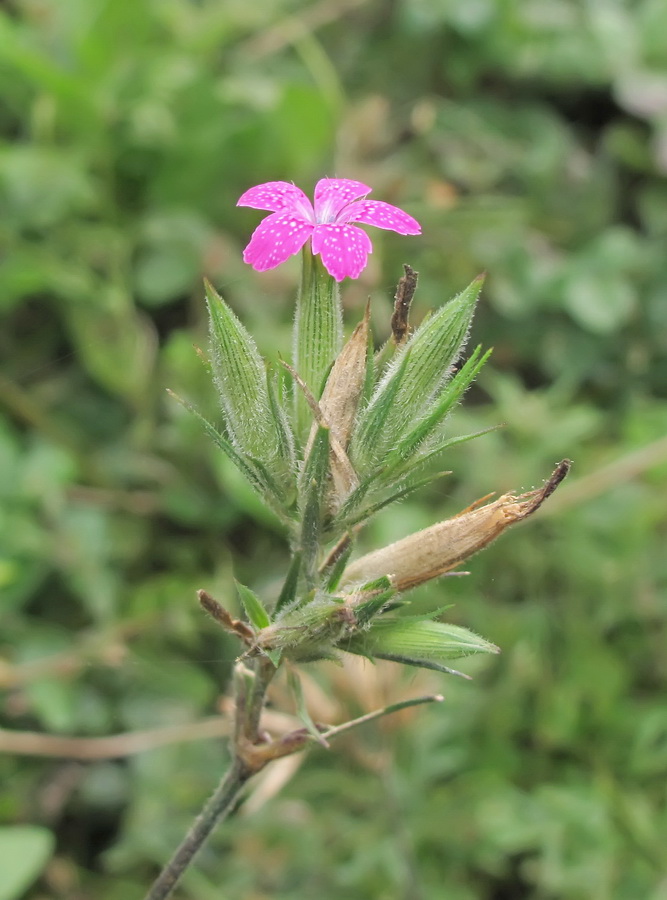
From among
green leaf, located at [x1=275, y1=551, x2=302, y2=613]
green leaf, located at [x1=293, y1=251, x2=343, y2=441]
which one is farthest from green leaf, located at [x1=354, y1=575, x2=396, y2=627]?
green leaf, located at [x1=293, y1=251, x2=343, y2=441]

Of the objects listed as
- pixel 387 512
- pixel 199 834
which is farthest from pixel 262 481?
pixel 387 512

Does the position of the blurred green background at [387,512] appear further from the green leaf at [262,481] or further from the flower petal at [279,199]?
the flower petal at [279,199]

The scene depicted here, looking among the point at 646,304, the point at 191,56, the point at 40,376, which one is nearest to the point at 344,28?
the point at 191,56

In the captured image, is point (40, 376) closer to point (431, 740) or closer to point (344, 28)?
point (431, 740)

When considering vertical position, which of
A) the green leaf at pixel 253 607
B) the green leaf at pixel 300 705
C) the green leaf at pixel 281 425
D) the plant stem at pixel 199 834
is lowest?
the plant stem at pixel 199 834

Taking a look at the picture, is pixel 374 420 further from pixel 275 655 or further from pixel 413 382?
pixel 275 655

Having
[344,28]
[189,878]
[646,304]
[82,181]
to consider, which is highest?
[344,28]

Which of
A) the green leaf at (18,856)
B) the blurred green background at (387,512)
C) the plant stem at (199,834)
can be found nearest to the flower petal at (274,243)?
the plant stem at (199,834)
